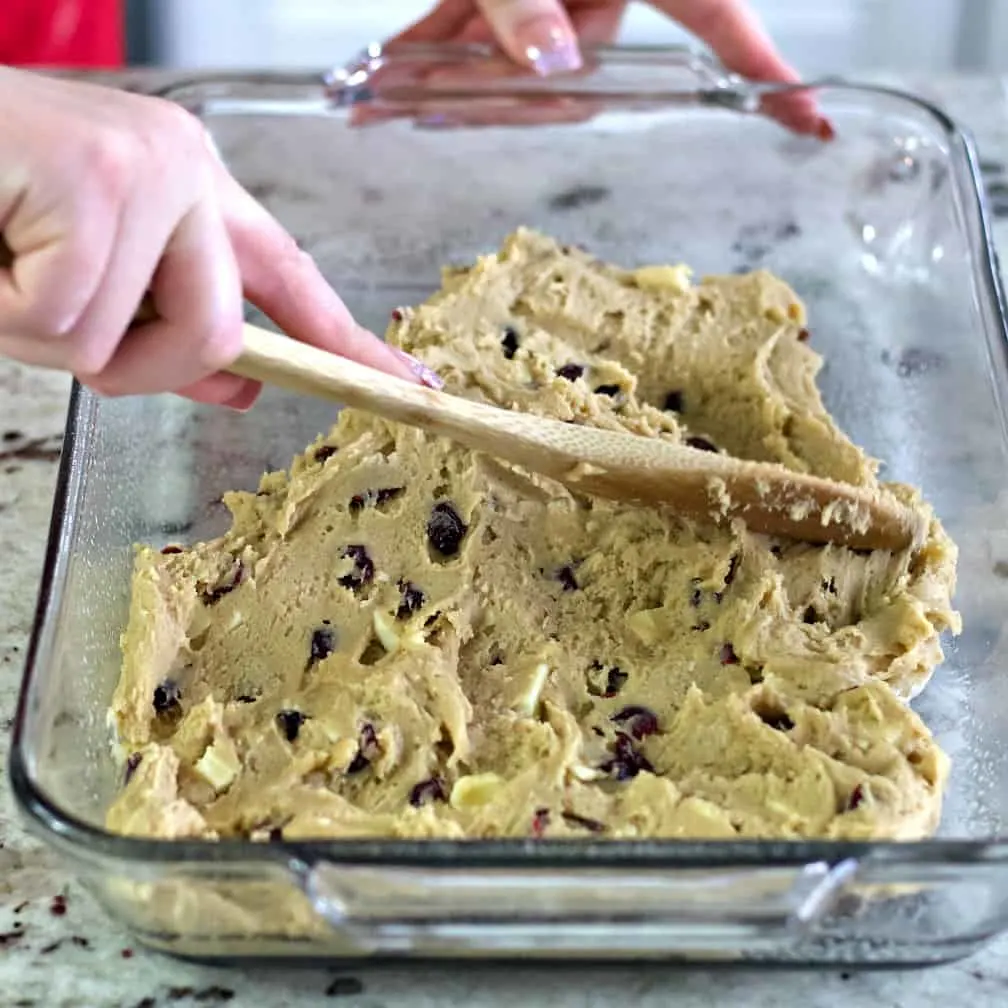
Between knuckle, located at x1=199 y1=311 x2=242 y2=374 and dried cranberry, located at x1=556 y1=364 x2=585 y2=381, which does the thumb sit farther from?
knuckle, located at x1=199 y1=311 x2=242 y2=374

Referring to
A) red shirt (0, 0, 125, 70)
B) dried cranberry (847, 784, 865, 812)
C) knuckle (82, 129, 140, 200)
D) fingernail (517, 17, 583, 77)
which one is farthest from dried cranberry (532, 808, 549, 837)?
red shirt (0, 0, 125, 70)

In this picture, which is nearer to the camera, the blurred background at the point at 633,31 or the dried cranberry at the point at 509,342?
the dried cranberry at the point at 509,342

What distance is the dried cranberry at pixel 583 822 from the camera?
1.11 metres

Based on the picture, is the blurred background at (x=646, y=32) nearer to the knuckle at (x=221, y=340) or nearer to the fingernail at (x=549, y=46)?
the fingernail at (x=549, y=46)

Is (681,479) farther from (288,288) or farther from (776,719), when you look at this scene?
(288,288)

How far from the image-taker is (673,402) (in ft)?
5.21

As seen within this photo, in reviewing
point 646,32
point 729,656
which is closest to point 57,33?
point 646,32

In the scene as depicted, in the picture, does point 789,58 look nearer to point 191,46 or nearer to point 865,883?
point 191,46

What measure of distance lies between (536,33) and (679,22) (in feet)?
0.78

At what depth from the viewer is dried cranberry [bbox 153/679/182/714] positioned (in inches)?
48.2

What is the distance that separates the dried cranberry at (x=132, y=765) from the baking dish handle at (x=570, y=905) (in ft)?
0.76

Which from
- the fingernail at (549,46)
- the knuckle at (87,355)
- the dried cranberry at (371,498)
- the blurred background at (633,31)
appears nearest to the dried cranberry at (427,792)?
the dried cranberry at (371,498)

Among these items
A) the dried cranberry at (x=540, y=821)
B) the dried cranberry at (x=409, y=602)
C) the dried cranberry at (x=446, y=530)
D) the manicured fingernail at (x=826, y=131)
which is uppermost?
the manicured fingernail at (x=826, y=131)

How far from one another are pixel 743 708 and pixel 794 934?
0.67 ft
